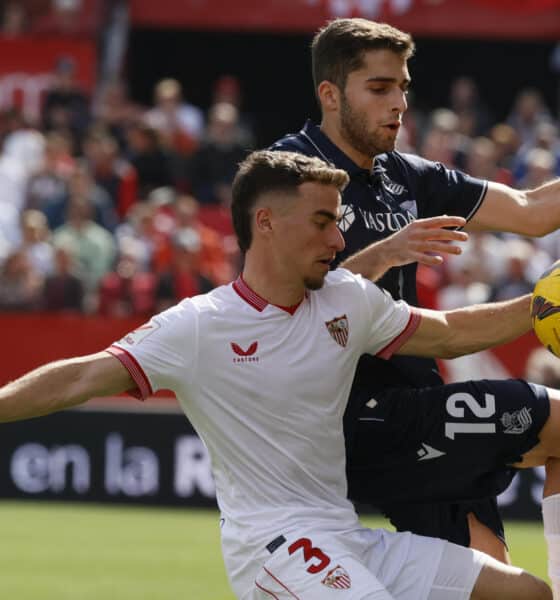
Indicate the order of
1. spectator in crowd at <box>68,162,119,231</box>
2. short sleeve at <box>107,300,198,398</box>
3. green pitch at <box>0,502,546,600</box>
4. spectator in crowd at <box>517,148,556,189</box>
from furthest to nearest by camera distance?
spectator in crowd at <box>68,162,119,231</box> → spectator in crowd at <box>517,148,556,189</box> → green pitch at <box>0,502,546,600</box> → short sleeve at <box>107,300,198,398</box>

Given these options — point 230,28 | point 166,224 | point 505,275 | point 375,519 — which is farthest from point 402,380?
point 230,28

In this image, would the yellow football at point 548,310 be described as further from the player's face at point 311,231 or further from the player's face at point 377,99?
the player's face at point 377,99

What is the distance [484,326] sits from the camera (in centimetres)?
604

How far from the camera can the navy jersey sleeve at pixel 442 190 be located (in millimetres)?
6684

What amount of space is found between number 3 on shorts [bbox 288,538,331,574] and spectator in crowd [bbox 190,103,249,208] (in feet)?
40.1

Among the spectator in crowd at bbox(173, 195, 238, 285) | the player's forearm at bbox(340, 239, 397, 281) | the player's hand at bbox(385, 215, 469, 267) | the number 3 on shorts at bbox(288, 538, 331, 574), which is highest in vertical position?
the player's hand at bbox(385, 215, 469, 267)

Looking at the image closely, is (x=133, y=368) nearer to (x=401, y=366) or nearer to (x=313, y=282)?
(x=313, y=282)

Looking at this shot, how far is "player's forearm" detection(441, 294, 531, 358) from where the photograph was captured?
6.01 meters

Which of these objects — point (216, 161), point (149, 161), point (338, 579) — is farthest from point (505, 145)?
point (338, 579)

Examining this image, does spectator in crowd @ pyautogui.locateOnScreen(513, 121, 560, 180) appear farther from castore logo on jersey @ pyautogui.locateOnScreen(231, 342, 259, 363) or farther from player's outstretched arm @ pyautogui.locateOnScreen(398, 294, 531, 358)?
castore logo on jersey @ pyautogui.locateOnScreen(231, 342, 259, 363)

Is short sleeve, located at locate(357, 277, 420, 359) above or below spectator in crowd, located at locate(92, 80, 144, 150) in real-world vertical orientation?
A: below

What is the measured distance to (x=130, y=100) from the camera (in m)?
21.4

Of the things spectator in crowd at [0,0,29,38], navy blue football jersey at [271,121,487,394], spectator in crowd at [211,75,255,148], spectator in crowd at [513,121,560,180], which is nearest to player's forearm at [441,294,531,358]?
navy blue football jersey at [271,121,487,394]

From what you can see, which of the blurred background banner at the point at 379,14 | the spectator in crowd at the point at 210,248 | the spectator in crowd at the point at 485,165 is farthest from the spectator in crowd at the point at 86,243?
the blurred background banner at the point at 379,14
